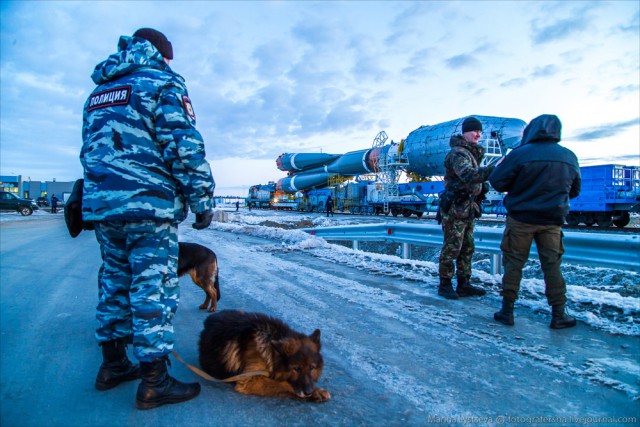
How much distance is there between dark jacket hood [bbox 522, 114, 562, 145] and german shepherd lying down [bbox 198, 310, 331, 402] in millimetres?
2750

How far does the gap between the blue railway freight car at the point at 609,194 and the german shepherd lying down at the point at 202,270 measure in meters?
15.8

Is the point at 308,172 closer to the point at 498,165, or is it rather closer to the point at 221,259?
the point at 221,259

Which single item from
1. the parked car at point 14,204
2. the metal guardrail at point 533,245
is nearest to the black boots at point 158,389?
the metal guardrail at point 533,245

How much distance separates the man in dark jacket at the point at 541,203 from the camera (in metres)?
3.20

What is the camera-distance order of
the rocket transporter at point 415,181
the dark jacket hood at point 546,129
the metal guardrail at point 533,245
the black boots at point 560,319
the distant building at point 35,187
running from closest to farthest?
the black boots at point 560,319 → the dark jacket hood at point 546,129 → the metal guardrail at point 533,245 → the rocket transporter at point 415,181 → the distant building at point 35,187

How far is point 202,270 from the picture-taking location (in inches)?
147

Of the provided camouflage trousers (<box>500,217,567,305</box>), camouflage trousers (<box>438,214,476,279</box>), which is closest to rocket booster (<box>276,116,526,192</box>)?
camouflage trousers (<box>438,214,476,279</box>)

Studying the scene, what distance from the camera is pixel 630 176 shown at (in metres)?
14.5

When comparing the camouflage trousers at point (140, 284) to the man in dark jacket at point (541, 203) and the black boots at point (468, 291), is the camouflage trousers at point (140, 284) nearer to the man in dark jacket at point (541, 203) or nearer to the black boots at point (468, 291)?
the man in dark jacket at point (541, 203)

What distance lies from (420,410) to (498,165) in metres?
2.66

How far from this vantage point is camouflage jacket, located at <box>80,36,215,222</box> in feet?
6.52

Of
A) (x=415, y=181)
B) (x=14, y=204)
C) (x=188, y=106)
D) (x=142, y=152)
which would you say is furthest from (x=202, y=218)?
(x=14, y=204)

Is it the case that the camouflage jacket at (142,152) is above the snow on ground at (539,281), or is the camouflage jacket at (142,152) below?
above

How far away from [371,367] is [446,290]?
6.75ft
